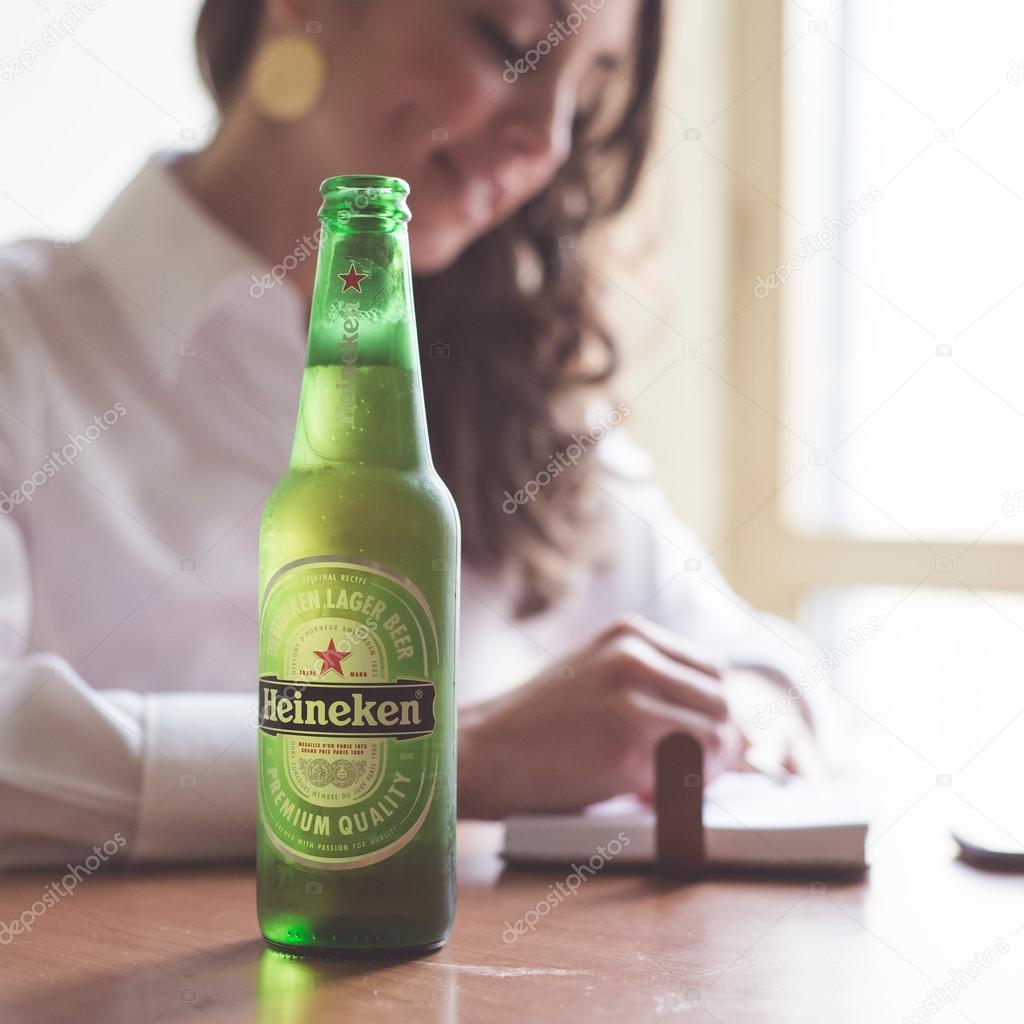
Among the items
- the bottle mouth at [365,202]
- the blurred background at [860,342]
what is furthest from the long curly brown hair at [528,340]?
the blurred background at [860,342]

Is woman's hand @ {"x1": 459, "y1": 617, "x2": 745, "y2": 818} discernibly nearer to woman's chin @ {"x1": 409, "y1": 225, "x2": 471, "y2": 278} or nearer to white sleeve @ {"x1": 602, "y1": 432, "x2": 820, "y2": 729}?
white sleeve @ {"x1": 602, "y1": 432, "x2": 820, "y2": 729}

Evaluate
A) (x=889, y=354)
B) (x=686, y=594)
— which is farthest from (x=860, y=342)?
(x=686, y=594)

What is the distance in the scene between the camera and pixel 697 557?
1607 millimetres

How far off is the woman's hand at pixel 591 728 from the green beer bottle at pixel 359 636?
0.99ft

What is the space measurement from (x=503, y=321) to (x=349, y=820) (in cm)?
101

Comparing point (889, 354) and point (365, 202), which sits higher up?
point (889, 354)

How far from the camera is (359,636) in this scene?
0.56m

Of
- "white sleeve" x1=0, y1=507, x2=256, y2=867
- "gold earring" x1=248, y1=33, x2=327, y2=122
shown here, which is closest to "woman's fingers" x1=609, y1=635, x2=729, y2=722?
"white sleeve" x1=0, y1=507, x2=256, y2=867

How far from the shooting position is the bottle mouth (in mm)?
608

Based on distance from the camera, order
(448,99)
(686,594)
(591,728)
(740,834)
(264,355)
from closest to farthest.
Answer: (740,834), (591,728), (448,99), (264,355), (686,594)

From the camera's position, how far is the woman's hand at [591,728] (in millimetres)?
894

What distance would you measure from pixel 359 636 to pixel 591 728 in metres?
0.38

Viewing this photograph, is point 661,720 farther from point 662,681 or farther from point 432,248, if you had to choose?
point 432,248

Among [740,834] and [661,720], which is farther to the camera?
[661,720]
